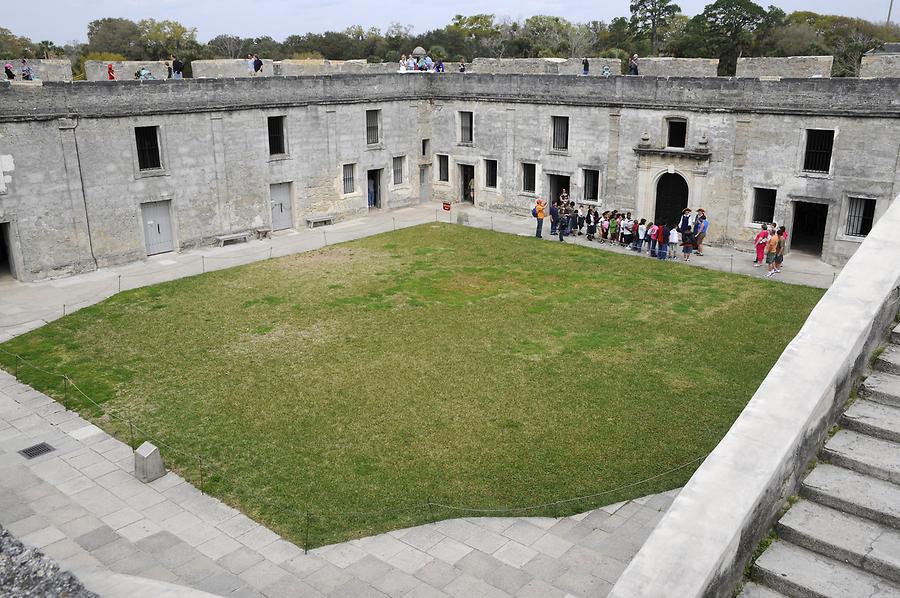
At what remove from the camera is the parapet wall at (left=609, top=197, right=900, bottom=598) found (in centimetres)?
445

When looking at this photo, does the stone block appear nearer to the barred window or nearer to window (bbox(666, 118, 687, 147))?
window (bbox(666, 118, 687, 147))

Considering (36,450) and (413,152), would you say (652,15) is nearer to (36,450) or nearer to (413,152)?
(413,152)

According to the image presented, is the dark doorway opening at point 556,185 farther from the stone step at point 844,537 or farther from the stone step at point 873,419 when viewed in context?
the stone step at point 844,537

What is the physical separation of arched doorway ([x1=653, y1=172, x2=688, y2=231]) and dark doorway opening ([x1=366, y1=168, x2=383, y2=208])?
11.9 meters

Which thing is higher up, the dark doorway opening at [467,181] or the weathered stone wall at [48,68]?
the weathered stone wall at [48,68]

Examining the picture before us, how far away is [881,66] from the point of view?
24562 mm

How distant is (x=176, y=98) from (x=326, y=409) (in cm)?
1561

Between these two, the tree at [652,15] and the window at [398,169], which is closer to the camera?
the window at [398,169]

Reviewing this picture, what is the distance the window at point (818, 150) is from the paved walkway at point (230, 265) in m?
2.99

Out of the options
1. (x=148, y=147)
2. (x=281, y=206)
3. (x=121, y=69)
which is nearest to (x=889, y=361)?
(x=148, y=147)

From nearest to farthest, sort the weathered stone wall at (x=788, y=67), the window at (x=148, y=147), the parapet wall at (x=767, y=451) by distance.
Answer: the parapet wall at (x=767, y=451), the window at (x=148, y=147), the weathered stone wall at (x=788, y=67)

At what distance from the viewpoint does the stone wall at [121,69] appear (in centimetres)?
2680

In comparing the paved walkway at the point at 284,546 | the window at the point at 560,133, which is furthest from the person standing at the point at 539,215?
the paved walkway at the point at 284,546

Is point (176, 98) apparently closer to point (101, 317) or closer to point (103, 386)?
point (101, 317)
